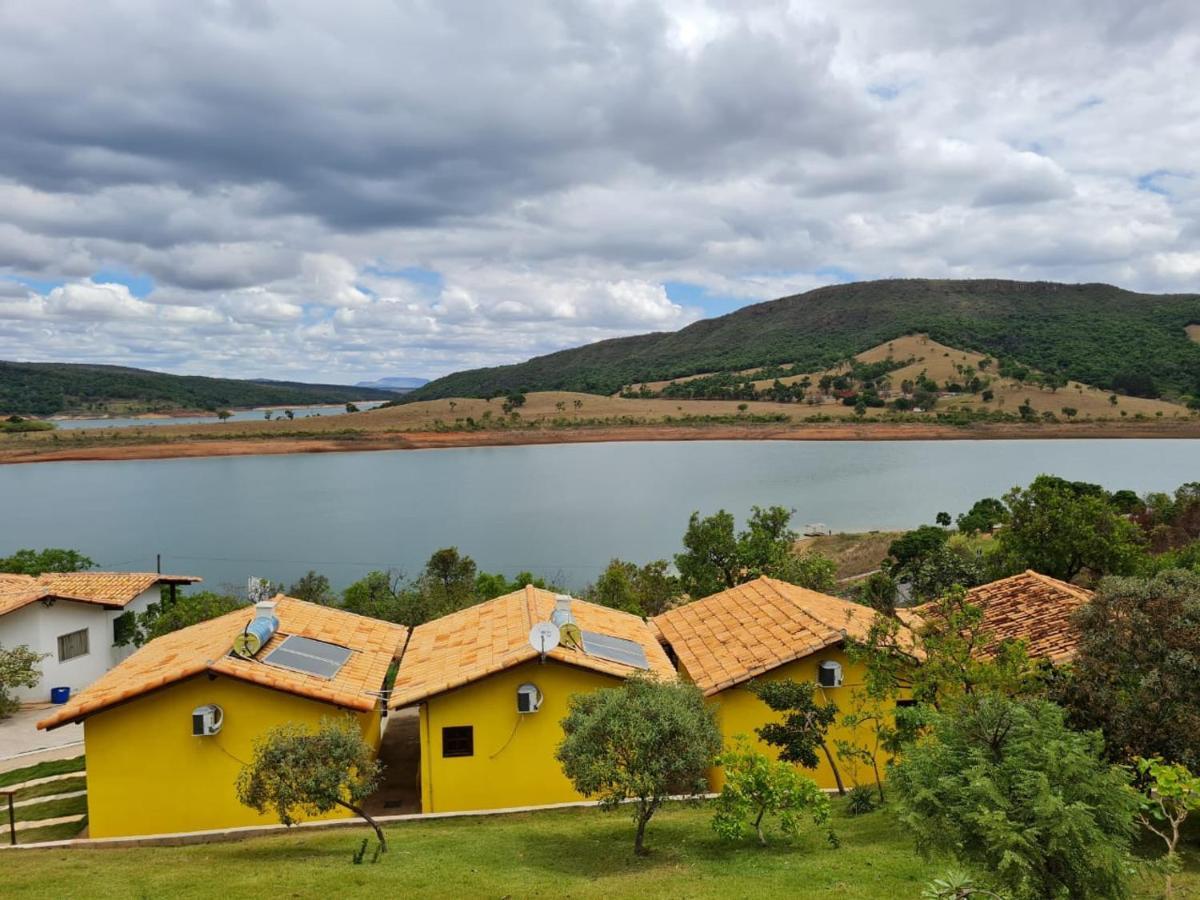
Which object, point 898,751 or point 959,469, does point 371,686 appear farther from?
point 959,469

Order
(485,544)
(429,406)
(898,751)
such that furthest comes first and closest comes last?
(429,406)
(485,544)
(898,751)

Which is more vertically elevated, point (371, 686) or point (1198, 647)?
point (1198, 647)

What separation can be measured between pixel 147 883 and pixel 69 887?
76cm

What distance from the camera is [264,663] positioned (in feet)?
43.8

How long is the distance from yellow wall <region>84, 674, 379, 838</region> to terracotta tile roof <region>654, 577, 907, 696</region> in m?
6.64

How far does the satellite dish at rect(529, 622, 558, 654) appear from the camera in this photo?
13.2 m

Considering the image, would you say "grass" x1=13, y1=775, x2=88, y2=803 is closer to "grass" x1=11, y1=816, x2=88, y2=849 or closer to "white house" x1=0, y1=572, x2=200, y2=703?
"grass" x1=11, y1=816, x2=88, y2=849

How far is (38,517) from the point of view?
64.8m

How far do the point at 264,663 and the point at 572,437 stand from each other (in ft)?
347

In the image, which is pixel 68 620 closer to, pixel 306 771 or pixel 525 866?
pixel 306 771

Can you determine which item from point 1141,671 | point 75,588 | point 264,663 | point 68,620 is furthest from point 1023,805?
point 75,588

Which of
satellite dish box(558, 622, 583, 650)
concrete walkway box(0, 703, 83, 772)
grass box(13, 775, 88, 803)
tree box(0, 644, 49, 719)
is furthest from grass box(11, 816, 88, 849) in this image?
tree box(0, 644, 49, 719)

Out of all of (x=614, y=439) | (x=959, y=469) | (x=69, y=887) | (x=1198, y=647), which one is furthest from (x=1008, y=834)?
(x=614, y=439)

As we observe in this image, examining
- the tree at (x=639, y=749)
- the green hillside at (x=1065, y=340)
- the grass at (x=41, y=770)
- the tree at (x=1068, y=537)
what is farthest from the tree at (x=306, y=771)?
the green hillside at (x=1065, y=340)
